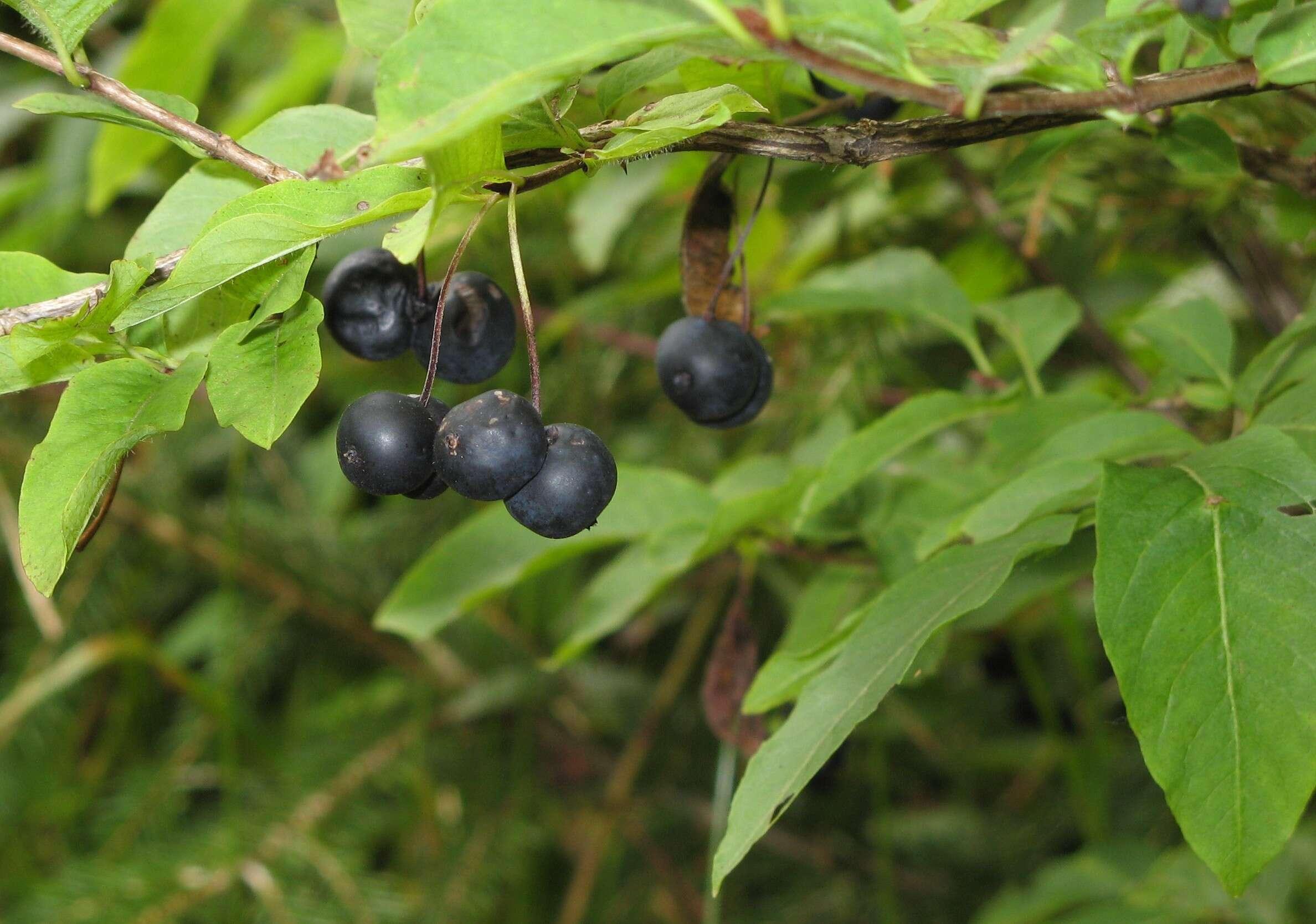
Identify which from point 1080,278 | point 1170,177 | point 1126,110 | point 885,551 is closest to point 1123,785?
point 1080,278

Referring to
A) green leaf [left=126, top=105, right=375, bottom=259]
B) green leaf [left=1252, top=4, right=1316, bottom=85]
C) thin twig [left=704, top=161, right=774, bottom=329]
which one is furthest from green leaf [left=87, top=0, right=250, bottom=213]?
green leaf [left=1252, top=4, right=1316, bottom=85]

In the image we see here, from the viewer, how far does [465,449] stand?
2.08ft

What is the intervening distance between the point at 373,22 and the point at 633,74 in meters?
0.22

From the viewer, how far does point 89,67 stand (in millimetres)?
690

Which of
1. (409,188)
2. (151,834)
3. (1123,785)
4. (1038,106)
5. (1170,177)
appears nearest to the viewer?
(1038,106)

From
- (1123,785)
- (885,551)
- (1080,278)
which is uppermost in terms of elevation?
(885,551)

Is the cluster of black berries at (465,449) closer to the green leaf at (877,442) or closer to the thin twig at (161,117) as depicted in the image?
the thin twig at (161,117)

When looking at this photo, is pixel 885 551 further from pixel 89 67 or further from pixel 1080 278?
pixel 1080 278

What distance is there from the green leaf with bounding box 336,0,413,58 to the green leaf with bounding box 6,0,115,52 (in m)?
0.15

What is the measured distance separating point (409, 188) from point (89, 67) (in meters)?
0.24

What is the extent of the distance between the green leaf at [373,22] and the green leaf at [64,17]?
0.15 m

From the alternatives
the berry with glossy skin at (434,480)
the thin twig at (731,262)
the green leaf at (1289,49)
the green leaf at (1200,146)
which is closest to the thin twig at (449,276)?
the berry with glossy skin at (434,480)

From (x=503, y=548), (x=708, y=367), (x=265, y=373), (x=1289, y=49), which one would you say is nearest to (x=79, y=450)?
(x=265, y=373)

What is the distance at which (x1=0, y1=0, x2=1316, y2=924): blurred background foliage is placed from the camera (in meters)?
1.53
